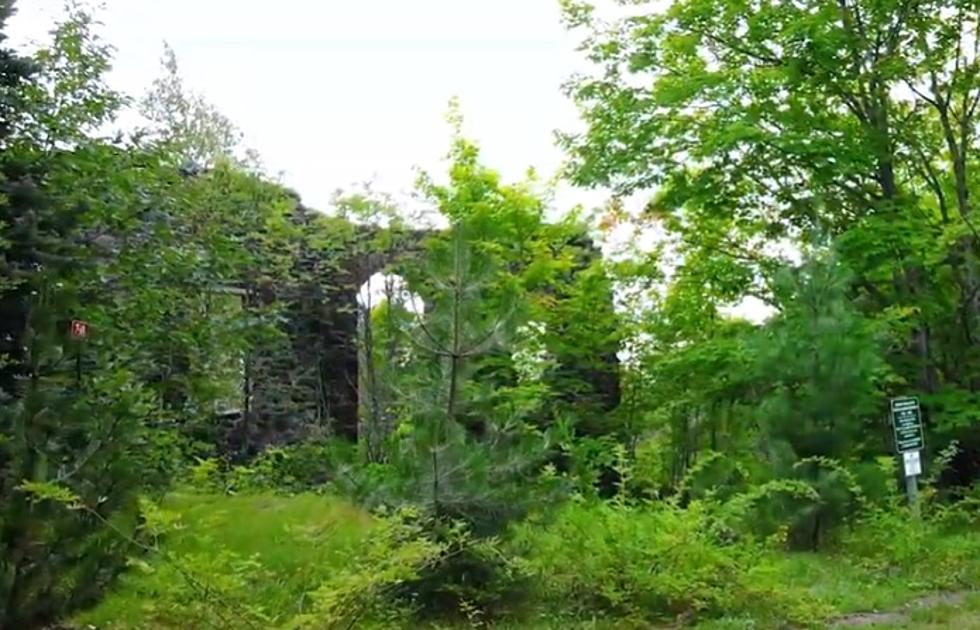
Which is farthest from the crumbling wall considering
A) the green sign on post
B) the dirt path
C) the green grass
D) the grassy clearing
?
the dirt path

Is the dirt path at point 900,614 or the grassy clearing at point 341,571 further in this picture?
the dirt path at point 900,614

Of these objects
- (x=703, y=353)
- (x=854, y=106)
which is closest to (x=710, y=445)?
(x=703, y=353)

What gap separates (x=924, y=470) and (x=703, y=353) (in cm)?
240

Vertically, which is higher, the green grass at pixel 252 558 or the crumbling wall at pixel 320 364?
the crumbling wall at pixel 320 364

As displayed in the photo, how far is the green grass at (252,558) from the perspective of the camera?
448 cm

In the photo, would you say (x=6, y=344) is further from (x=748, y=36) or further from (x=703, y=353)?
(x=748, y=36)

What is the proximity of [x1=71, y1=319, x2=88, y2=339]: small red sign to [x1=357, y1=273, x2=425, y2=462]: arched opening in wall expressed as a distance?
64.9 inches

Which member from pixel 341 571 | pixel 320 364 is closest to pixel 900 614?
pixel 341 571

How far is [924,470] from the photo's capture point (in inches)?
370

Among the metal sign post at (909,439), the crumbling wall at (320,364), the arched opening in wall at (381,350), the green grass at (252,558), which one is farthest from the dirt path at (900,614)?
Answer: the crumbling wall at (320,364)

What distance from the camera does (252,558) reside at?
15.2 feet

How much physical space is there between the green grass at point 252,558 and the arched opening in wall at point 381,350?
0.81 metres

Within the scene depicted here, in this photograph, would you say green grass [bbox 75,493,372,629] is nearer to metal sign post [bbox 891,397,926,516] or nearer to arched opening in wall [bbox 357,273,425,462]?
arched opening in wall [bbox 357,273,425,462]

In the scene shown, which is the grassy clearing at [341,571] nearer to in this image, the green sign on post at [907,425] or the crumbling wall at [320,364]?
the green sign on post at [907,425]
